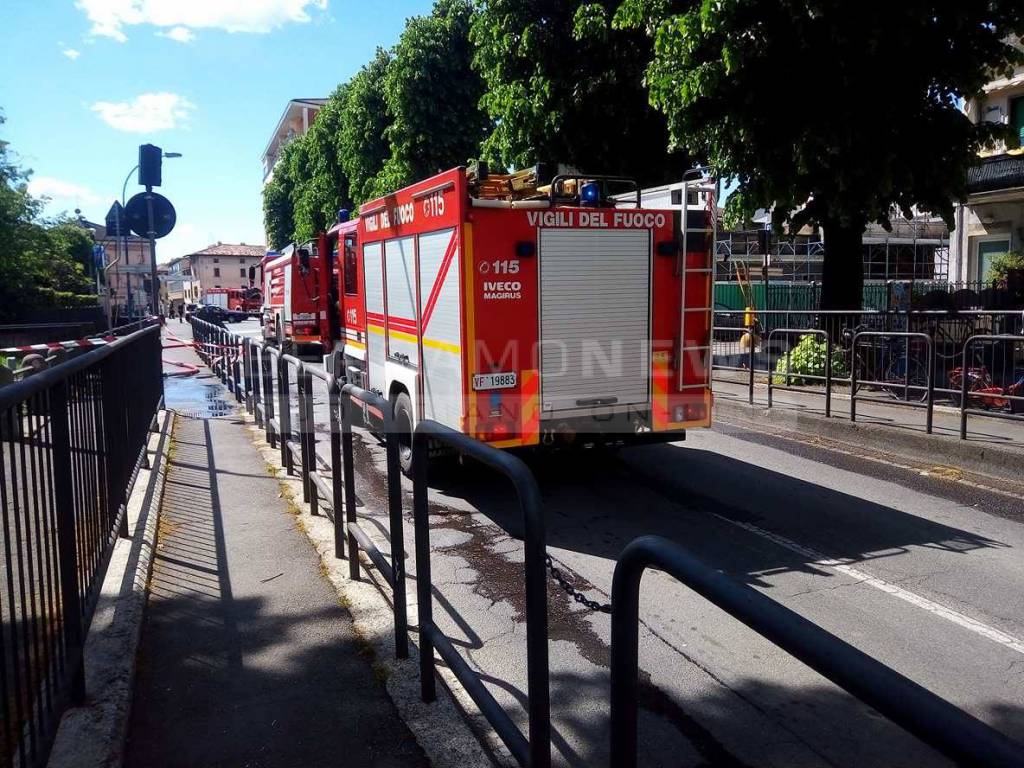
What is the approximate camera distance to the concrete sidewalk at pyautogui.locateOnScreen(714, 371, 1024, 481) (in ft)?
27.1

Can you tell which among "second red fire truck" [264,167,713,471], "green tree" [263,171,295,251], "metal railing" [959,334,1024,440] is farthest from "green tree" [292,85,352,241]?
"metal railing" [959,334,1024,440]

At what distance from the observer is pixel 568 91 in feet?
49.6

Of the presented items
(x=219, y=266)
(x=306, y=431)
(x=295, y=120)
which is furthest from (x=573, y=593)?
(x=219, y=266)

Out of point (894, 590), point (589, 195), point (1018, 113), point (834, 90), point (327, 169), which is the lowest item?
point (894, 590)

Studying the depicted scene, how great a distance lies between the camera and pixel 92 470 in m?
4.22

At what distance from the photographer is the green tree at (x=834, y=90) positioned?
10219 mm

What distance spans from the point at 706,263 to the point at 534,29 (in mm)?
9407

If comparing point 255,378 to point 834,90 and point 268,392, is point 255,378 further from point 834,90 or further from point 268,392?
point 834,90

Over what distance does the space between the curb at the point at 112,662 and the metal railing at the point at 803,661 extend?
82.5 inches

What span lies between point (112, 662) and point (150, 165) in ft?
25.8

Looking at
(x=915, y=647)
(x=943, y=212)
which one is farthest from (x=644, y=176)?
(x=915, y=647)

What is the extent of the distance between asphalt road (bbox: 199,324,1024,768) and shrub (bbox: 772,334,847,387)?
3.84 m

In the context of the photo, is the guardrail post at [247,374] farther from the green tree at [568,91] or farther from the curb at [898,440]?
the green tree at [568,91]

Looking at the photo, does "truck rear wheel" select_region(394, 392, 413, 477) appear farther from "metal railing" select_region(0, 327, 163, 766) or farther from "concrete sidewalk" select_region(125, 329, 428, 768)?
"metal railing" select_region(0, 327, 163, 766)
